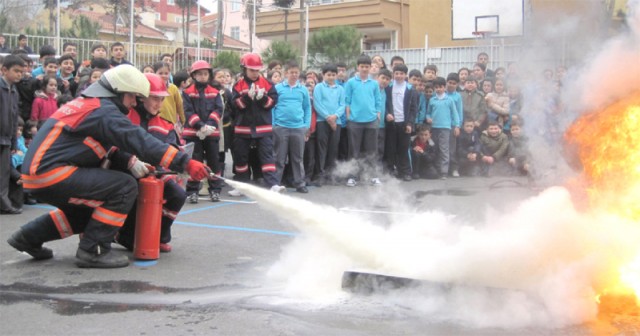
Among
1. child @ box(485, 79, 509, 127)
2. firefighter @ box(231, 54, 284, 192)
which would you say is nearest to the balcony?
child @ box(485, 79, 509, 127)

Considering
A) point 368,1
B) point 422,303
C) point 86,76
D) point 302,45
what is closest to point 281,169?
point 86,76

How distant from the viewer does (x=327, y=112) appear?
11.3 m

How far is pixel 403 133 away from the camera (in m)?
12.4

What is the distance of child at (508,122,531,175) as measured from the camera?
1172cm

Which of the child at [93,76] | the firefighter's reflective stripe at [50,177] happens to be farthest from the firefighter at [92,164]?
the child at [93,76]

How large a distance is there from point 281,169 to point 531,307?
642 cm

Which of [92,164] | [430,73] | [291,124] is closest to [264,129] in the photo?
[291,124]

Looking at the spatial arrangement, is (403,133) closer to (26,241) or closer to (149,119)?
(149,119)

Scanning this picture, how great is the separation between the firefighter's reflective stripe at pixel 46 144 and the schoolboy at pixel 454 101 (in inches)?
342

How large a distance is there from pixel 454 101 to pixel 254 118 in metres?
4.64

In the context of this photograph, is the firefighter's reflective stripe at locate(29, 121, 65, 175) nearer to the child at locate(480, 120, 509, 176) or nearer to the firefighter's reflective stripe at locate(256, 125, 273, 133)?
the firefighter's reflective stripe at locate(256, 125, 273, 133)

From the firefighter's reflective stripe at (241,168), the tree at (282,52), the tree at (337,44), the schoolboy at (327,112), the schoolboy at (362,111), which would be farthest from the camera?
the tree at (337,44)

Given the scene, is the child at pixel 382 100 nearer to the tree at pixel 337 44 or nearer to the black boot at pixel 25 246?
the black boot at pixel 25 246

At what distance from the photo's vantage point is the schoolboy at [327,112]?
1134 cm
